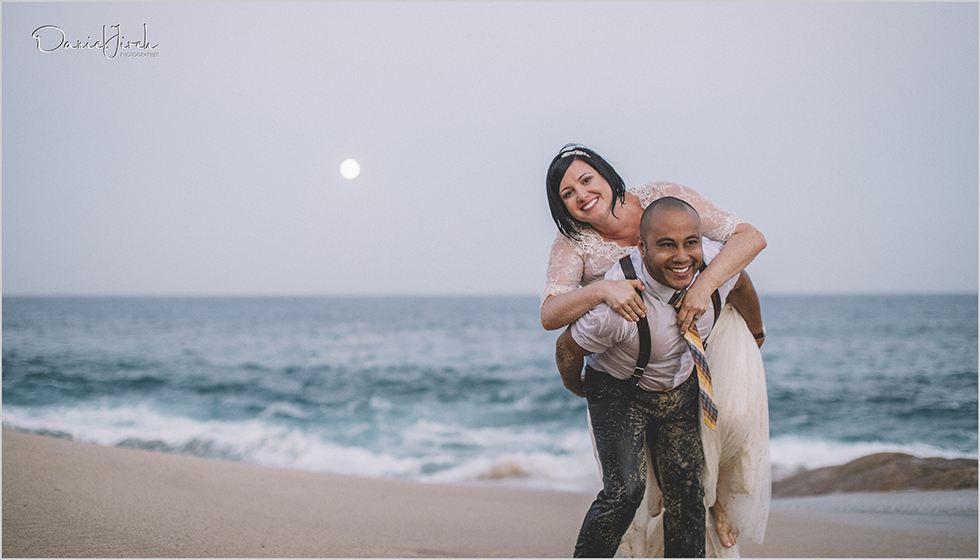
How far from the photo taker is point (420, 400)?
1394 centimetres

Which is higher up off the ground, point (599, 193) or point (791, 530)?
point (599, 193)

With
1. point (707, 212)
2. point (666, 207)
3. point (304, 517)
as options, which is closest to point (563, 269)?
point (666, 207)

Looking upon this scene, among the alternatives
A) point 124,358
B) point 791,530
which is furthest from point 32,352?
point 791,530

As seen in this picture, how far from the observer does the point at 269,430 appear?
10.4 metres

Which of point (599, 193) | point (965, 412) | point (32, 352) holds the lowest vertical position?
point (965, 412)

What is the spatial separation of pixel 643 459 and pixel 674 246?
94 cm

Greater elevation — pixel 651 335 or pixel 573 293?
pixel 573 293

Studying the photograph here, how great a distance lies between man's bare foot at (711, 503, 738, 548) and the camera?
290cm

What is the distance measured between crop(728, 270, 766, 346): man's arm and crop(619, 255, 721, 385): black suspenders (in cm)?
27

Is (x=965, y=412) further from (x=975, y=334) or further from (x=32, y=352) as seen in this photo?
(x=32, y=352)

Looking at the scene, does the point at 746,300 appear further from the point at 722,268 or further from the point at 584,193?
the point at 584,193

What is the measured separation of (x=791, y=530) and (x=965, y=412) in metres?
9.23

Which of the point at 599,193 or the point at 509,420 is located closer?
the point at 599,193

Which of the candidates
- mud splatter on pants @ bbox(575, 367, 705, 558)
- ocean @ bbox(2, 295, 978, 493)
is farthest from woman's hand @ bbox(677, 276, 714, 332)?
ocean @ bbox(2, 295, 978, 493)
